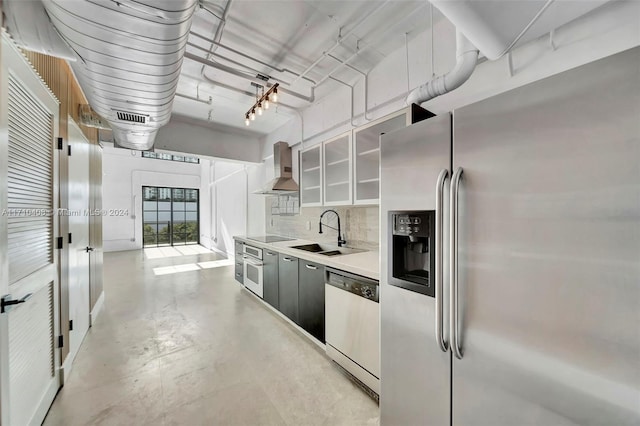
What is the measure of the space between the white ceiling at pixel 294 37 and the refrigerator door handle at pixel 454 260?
5.14ft

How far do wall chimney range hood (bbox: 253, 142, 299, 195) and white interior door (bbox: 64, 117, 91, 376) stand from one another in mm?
2108

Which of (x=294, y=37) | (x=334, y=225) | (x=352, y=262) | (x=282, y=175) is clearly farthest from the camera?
(x=282, y=175)

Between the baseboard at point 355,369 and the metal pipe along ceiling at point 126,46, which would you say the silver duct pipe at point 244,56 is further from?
the baseboard at point 355,369

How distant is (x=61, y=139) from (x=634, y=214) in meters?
3.34

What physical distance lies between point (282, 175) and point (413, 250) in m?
2.91

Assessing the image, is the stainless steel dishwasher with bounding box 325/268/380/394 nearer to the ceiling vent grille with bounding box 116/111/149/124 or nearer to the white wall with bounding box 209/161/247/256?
the ceiling vent grille with bounding box 116/111/149/124

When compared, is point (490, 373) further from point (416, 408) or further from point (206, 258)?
point (206, 258)

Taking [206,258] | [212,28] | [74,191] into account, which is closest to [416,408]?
[212,28]

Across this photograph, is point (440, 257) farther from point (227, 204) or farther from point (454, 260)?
point (227, 204)

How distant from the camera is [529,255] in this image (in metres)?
0.92

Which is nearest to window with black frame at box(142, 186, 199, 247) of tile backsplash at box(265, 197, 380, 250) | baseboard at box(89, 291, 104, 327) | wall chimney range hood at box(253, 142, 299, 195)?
baseboard at box(89, 291, 104, 327)

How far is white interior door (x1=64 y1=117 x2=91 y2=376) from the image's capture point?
87.6 inches

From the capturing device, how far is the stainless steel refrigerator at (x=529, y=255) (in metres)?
0.76

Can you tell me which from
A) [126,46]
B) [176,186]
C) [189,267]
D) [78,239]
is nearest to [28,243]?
[78,239]
